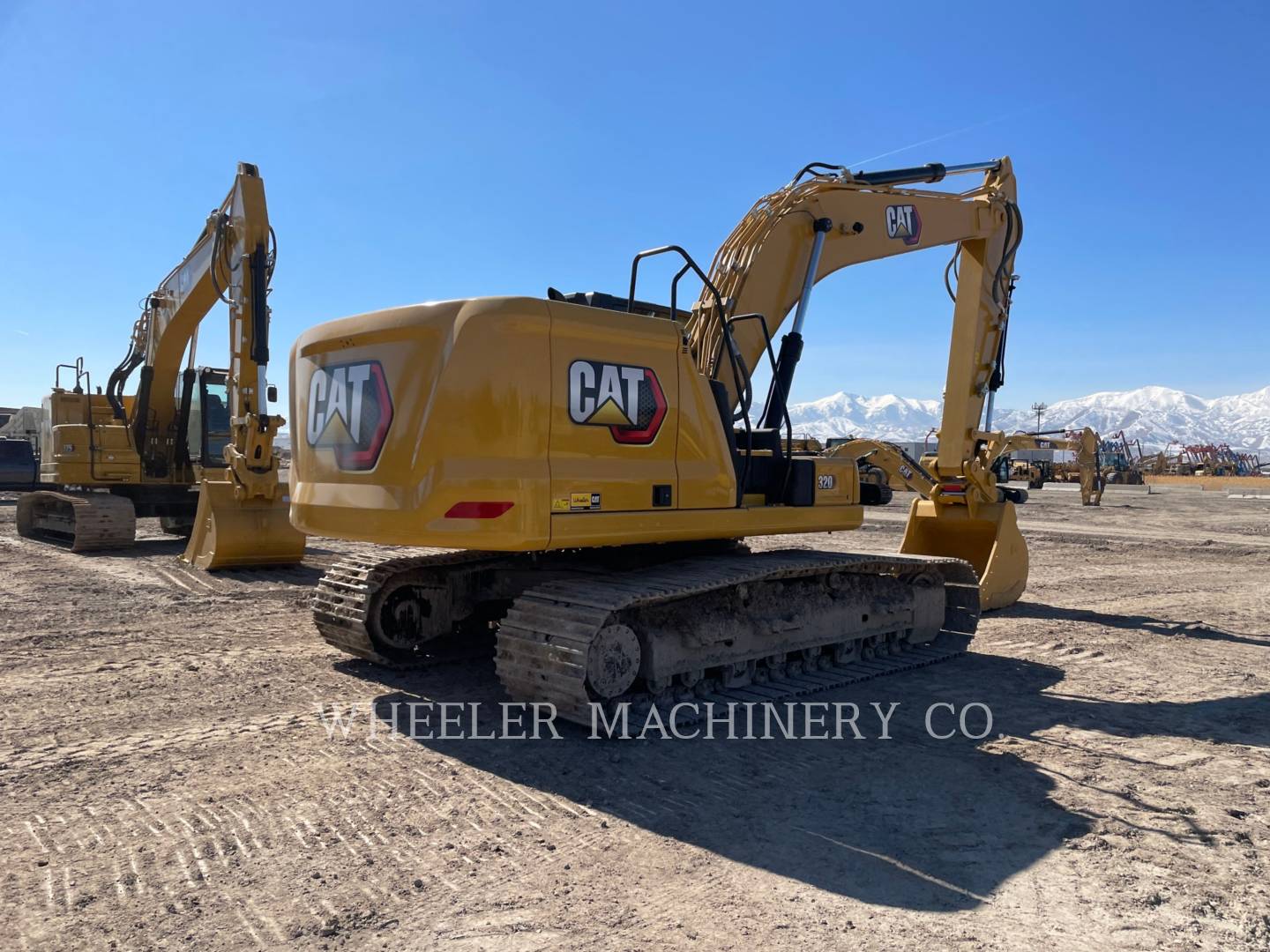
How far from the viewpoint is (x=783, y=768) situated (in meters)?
4.77

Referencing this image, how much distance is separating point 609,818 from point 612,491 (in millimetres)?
1944

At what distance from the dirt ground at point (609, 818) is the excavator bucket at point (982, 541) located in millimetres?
2176

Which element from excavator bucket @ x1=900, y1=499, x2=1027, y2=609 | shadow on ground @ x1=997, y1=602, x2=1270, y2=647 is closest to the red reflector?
excavator bucket @ x1=900, y1=499, x2=1027, y2=609

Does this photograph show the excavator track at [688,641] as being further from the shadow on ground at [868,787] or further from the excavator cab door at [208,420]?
the excavator cab door at [208,420]

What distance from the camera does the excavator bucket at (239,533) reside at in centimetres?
1139

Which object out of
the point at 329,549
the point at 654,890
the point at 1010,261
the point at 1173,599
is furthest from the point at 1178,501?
the point at 654,890

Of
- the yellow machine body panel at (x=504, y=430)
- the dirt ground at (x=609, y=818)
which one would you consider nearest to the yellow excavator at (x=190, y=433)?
the dirt ground at (x=609, y=818)

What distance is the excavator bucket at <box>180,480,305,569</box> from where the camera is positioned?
1139cm

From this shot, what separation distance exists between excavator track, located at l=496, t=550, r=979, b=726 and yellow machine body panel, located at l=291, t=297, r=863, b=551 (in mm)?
348

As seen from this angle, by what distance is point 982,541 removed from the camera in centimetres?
986

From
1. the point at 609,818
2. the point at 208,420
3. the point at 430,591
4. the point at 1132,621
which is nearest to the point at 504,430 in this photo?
the point at 609,818

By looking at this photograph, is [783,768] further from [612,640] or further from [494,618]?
[494,618]

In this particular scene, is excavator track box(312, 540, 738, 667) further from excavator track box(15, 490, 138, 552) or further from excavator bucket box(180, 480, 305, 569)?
excavator track box(15, 490, 138, 552)

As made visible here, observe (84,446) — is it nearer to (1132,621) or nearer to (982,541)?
(982,541)
